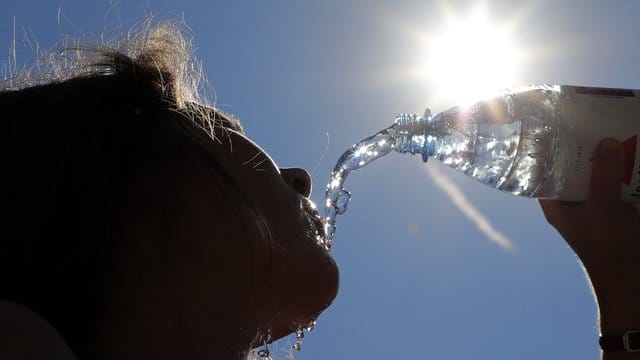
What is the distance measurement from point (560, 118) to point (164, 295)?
1.41m

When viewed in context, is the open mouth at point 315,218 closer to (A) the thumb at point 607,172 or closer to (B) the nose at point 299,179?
(B) the nose at point 299,179

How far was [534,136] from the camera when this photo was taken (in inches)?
83.1

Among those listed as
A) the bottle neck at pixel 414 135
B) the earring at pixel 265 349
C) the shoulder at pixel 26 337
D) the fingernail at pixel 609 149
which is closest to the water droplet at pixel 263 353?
the earring at pixel 265 349

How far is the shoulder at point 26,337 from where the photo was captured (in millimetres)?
675

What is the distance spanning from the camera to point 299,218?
1.43 metres

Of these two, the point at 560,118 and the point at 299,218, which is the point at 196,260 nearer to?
the point at 299,218

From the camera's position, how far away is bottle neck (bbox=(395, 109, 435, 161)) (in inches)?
85.6

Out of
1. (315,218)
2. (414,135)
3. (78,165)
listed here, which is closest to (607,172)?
(414,135)

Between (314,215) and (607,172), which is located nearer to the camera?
(314,215)

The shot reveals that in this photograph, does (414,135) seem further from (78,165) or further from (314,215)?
(78,165)

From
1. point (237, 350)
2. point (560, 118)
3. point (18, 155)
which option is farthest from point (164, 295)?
point (560, 118)

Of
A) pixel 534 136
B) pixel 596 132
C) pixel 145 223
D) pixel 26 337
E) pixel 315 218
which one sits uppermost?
pixel 534 136

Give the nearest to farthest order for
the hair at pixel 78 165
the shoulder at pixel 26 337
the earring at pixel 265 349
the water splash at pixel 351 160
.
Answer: the shoulder at pixel 26 337 < the hair at pixel 78 165 < the earring at pixel 265 349 < the water splash at pixel 351 160

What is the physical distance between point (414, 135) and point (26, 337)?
1.68m
